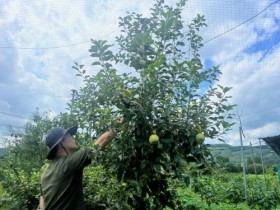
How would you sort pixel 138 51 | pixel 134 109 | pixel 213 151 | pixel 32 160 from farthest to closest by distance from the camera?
pixel 32 160, pixel 138 51, pixel 213 151, pixel 134 109

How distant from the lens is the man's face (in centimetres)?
250

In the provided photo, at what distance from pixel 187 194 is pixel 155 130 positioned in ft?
12.2

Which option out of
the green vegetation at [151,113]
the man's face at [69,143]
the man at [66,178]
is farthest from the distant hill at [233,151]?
the man's face at [69,143]

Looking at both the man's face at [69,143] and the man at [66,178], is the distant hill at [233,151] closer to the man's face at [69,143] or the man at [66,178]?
the man at [66,178]

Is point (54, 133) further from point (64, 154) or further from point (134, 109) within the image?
point (134, 109)

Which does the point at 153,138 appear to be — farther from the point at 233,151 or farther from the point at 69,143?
the point at 233,151

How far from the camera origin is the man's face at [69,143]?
2.50 metres

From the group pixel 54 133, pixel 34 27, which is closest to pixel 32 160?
pixel 34 27

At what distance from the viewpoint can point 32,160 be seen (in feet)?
28.2

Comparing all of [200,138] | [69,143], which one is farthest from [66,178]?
[200,138]

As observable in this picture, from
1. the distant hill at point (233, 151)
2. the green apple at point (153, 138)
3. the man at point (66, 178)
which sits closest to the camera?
the green apple at point (153, 138)

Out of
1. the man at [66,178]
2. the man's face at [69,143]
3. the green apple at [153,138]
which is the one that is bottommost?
the man at [66,178]

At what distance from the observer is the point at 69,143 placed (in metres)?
2.51

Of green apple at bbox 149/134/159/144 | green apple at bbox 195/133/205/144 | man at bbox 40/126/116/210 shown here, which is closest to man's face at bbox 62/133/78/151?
man at bbox 40/126/116/210
